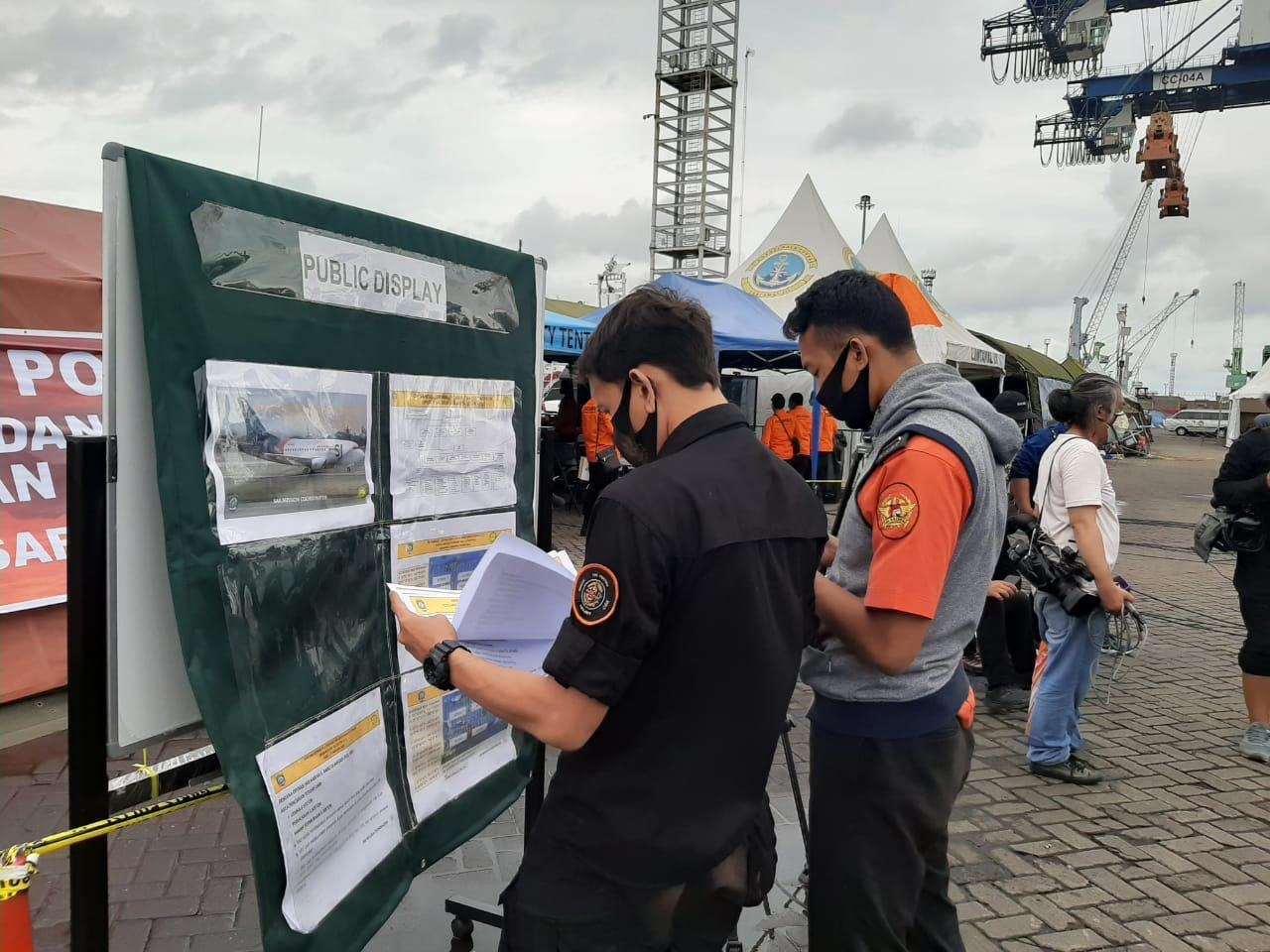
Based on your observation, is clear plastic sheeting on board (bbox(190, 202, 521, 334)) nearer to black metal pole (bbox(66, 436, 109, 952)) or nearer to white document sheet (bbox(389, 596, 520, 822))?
black metal pole (bbox(66, 436, 109, 952))

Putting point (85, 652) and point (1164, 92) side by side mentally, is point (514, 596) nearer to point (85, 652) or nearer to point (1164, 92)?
point (85, 652)

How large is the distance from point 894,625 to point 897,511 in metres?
0.24

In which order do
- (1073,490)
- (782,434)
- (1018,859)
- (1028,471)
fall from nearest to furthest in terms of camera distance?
(1018,859) → (1073,490) → (1028,471) → (782,434)

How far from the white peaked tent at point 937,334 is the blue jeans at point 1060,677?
62.6 inches

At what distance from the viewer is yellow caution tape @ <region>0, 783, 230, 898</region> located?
1.46m

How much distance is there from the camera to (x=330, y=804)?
1.94 m

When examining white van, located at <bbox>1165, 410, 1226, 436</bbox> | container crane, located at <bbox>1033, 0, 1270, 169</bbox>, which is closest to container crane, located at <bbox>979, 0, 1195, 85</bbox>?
container crane, located at <bbox>1033, 0, 1270, 169</bbox>

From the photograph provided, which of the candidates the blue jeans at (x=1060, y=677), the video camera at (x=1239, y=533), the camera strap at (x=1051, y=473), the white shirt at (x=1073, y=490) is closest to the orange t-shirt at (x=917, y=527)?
the white shirt at (x=1073, y=490)

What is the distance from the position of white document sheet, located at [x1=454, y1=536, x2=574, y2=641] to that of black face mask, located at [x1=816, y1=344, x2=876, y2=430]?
2.71ft

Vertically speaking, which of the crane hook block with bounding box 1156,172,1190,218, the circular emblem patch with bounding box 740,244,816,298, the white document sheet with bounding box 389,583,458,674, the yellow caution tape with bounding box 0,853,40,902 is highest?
the crane hook block with bounding box 1156,172,1190,218

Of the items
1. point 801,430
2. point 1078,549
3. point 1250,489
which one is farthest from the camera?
point 801,430

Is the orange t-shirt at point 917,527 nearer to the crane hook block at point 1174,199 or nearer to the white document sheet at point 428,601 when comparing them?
the white document sheet at point 428,601

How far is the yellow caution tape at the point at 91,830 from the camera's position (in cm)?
146

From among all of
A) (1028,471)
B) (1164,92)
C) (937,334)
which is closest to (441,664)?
(1028,471)
